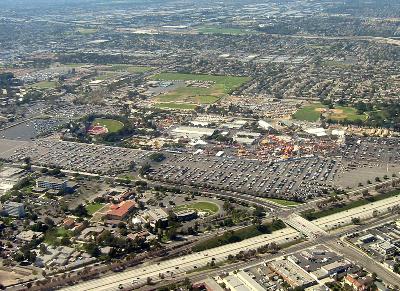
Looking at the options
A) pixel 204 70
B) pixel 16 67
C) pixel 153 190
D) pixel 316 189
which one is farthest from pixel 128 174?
pixel 16 67

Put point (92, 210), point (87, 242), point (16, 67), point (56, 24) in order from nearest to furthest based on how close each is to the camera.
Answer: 1. point (87, 242)
2. point (92, 210)
3. point (16, 67)
4. point (56, 24)

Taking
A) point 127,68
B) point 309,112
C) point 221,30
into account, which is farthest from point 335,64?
point 221,30

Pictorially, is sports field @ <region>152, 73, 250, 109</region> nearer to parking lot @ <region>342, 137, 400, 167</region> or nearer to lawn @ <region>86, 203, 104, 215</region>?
parking lot @ <region>342, 137, 400, 167</region>

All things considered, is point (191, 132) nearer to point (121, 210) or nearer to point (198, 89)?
point (121, 210)

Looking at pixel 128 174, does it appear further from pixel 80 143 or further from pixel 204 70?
pixel 204 70

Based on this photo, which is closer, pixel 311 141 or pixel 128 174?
pixel 128 174

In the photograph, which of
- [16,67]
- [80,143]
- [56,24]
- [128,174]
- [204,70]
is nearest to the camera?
[128,174]

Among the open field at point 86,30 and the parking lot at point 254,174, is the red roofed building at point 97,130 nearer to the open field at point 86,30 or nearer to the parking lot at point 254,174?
the parking lot at point 254,174
